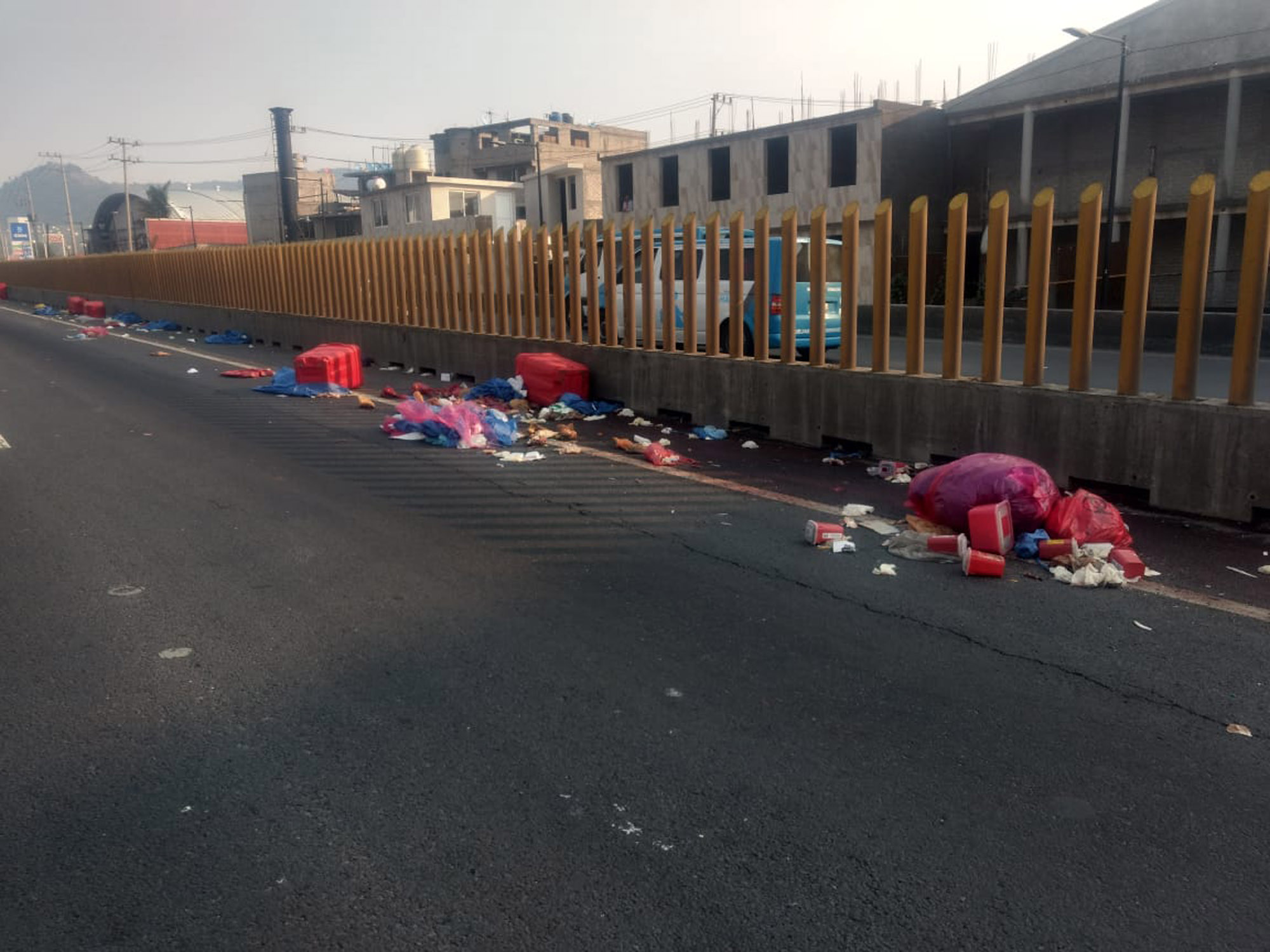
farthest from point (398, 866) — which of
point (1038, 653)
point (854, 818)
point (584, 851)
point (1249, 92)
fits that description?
point (1249, 92)

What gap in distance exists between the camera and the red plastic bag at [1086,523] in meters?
5.52

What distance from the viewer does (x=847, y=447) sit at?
845 cm

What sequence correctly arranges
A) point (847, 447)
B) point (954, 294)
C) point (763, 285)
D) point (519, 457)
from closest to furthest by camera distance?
point (954, 294), point (847, 447), point (519, 457), point (763, 285)

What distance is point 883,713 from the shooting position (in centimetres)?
365

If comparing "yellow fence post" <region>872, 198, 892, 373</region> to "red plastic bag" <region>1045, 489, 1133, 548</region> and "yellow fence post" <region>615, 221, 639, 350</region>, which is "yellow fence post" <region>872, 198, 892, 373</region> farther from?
"yellow fence post" <region>615, 221, 639, 350</region>

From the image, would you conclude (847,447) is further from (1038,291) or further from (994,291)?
(1038,291)

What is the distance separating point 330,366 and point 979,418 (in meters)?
8.95

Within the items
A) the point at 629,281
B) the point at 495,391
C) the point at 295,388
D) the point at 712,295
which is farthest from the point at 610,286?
the point at 295,388

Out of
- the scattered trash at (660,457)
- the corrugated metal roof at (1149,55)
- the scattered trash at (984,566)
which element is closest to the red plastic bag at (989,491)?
the scattered trash at (984,566)

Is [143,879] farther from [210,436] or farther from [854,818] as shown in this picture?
[210,436]

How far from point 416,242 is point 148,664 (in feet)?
39.0

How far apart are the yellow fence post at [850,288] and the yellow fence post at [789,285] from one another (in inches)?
20.3

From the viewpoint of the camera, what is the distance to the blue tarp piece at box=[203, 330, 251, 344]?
70.3 ft

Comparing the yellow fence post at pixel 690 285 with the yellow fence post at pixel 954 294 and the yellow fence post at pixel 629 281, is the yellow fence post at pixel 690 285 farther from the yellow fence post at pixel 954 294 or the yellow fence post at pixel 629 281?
the yellow fence post at pixel 954 294
